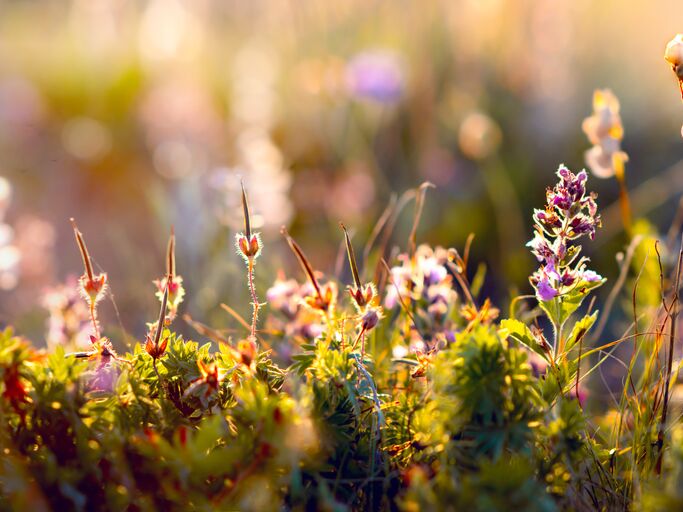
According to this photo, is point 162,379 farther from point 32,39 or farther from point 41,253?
point 32,39

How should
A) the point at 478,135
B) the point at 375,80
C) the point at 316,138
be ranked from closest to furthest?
the point at 478,135 → the point at 375,80 → the point at 316,138

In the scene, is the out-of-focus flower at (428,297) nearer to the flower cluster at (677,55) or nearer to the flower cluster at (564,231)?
the flower cluster at (564,231)

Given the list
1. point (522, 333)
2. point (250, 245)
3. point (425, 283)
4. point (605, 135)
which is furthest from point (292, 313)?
point (605, 135)

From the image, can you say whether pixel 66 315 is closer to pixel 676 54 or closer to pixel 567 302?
pixel 567 302

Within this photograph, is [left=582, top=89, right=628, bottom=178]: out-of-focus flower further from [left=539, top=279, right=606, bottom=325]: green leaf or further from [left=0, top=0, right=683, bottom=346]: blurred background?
[left=0, top=0, right=683, bottom=346]: blurred background

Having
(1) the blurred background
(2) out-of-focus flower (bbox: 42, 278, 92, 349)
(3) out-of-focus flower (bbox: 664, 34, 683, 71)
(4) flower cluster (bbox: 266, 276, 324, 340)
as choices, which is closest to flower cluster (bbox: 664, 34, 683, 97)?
(3) out-of-focus flower (bbox: 664, 34, 683, 71)

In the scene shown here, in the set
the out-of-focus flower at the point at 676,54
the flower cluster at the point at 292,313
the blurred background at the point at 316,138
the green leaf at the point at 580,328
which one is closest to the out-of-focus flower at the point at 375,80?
the blurred background at the point at 316,138
